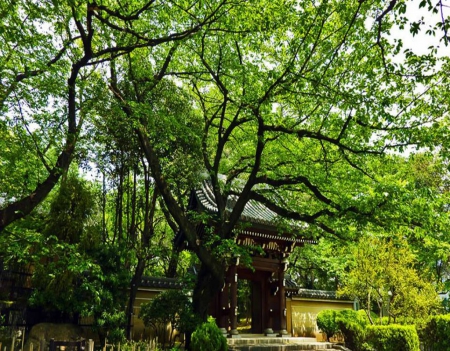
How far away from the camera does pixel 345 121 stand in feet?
30.3

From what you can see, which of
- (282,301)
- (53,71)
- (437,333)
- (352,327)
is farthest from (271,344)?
(53,71)

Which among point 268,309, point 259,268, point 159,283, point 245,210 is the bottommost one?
point 268,309

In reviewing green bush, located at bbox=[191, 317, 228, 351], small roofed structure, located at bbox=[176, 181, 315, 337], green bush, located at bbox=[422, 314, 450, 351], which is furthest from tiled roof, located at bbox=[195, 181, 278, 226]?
green bush, located at bbox=[422, 314, 450, 351]

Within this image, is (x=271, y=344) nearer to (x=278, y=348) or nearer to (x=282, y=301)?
(x=278, y=348)

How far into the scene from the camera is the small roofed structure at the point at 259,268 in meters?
13.4

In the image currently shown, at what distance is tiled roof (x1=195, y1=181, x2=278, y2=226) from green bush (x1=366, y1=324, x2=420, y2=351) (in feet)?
19.1

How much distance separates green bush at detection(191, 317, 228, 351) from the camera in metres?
10.0

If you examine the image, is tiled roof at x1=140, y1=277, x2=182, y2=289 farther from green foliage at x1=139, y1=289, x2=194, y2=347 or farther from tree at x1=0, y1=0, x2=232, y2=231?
tree at x1=0, y1=0, x2=232, y2=231

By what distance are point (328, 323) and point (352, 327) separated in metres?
1.05

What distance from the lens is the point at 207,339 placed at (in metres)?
10.1

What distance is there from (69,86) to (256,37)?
15.9 ft

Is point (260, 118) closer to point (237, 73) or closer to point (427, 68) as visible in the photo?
point (237, 73)

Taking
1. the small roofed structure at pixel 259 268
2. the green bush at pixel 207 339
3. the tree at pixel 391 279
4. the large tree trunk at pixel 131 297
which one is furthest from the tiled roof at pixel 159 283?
the tree at pixel 391 279

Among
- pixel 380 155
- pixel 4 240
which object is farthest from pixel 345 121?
pixel 4 240
